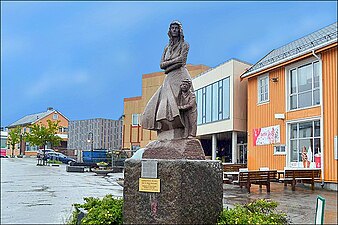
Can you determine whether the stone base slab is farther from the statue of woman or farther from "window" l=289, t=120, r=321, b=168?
"window" l=289, t=120, r=321, b=168

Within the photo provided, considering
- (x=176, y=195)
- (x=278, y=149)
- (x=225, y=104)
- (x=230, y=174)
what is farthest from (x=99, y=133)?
(x=176, y=195)

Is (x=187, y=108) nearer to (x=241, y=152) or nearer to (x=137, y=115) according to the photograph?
(x=241, y=152)

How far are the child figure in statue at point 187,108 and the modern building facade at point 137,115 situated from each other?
39.3m

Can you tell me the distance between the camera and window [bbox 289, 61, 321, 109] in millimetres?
18375

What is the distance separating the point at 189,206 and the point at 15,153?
7453 cm

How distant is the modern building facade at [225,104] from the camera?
2617 cm

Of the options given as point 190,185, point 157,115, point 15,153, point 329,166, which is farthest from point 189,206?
point 15,153

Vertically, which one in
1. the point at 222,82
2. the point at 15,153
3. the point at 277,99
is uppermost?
the point at 222,82

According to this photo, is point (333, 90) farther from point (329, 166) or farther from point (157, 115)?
point (157, 115)

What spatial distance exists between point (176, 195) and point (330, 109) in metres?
13.4

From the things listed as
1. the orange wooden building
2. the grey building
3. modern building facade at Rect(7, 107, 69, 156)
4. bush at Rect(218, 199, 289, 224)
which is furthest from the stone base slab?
modern building facade at Rect(7, 107, 69, 156)

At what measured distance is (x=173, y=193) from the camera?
5.85 meters

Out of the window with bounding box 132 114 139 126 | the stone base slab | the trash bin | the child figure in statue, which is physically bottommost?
the trash bin

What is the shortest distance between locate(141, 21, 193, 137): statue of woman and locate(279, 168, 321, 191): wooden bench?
10.7m
